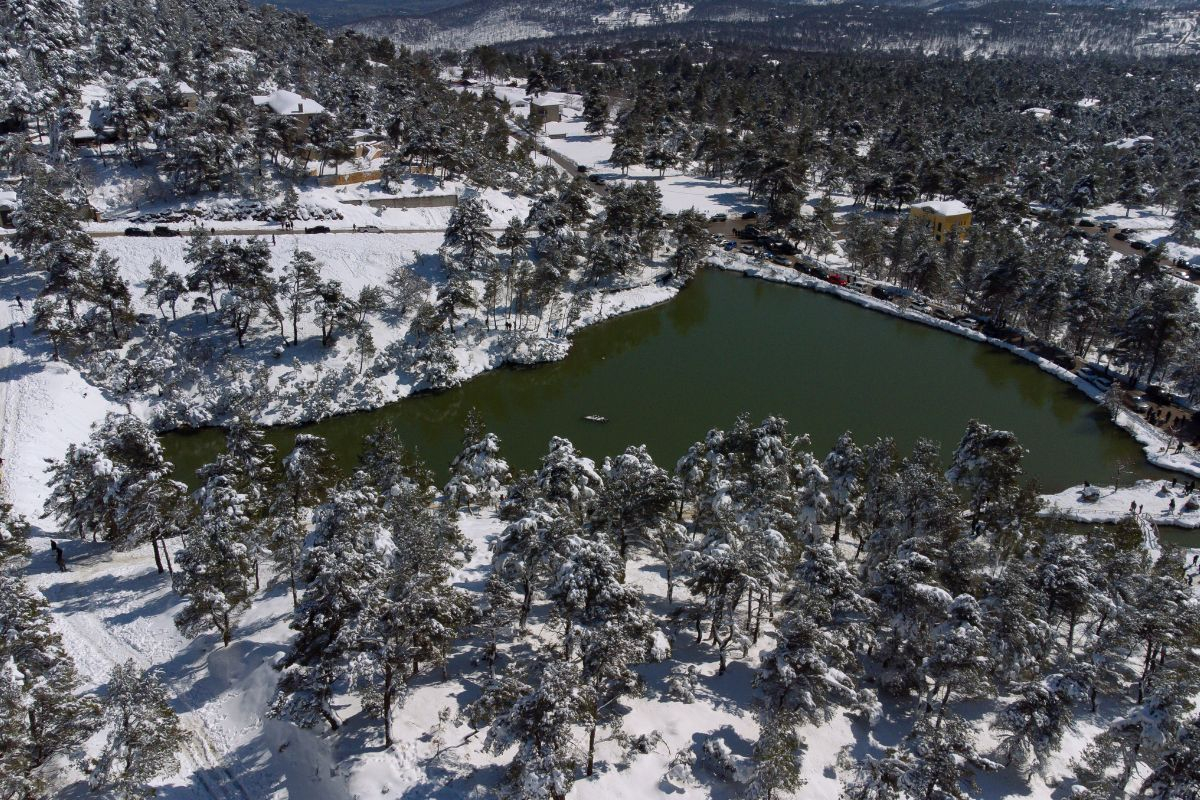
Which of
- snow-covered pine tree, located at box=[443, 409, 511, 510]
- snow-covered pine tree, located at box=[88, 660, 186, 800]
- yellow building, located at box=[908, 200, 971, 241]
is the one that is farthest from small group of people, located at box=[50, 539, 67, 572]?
yellow building, located at box=[908, 200, 971, 241]

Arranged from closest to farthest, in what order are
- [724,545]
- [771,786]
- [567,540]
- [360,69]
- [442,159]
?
[771,786] → [567,540] → [724,545] → [442,159] → [360,69]

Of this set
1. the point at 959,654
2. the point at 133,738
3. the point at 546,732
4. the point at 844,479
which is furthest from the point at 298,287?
the point at 959,654

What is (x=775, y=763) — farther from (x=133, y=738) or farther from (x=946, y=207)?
(x=946, y=207)

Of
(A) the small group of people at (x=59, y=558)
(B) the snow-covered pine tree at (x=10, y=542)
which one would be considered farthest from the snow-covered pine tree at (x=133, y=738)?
(A) the small group of people at (x=59, y=558)

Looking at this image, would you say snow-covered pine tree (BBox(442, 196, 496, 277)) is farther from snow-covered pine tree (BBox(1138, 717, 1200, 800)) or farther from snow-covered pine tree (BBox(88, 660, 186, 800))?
snow-covered pine tree (BBox(1138, 717, 1200, 800))

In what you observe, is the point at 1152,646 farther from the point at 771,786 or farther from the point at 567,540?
the point at 567,540

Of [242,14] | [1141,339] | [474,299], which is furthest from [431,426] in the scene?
[242,14]
